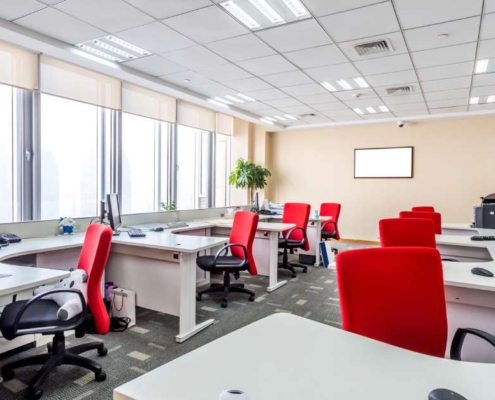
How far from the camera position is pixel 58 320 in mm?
2150

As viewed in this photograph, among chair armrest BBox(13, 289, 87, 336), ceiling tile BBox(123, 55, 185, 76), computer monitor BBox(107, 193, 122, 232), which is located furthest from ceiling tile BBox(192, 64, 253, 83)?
chair armrest BBox(13, 289, 87, 336)

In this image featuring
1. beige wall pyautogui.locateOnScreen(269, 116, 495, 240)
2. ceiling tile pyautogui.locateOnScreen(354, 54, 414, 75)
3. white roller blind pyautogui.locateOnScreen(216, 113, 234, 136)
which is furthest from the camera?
white roller blind pyautogui.locateOnScreen(216, 113, 234, 136)

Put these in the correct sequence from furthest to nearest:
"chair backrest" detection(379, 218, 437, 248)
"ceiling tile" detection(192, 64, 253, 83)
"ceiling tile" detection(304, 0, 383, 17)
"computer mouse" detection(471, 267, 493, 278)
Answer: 1. "ceiling tile" detection(192, 64, 253, 83)
2. "ceiling tile" detection(304, 0, 383, 17)
3. "chair backrest" detection(379, 218, 437, 248)
4. "computer mouse" detection(471, 267, 493, 278)

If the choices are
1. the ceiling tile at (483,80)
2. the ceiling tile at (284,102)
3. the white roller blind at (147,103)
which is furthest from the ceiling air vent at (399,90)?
the white roller blind at (147,103)

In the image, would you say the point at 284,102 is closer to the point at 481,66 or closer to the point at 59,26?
the point at 481,66

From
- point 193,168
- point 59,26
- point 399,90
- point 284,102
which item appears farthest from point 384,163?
point 59,26

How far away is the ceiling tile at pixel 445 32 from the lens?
3287mm

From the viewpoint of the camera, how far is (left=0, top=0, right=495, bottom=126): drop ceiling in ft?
9.96

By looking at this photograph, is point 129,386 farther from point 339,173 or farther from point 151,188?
point 339,173

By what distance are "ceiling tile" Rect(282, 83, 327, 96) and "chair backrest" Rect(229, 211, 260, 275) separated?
2.39 meters

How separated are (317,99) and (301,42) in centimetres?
236

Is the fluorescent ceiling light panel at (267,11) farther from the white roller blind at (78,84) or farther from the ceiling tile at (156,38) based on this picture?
the white roller blind at (78,84)

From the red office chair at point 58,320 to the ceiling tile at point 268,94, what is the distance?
152 inches

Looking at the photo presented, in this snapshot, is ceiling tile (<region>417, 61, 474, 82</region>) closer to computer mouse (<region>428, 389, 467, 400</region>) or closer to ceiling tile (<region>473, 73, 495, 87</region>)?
ceiling tile (<region>473, 73, 495, 87</region>)
